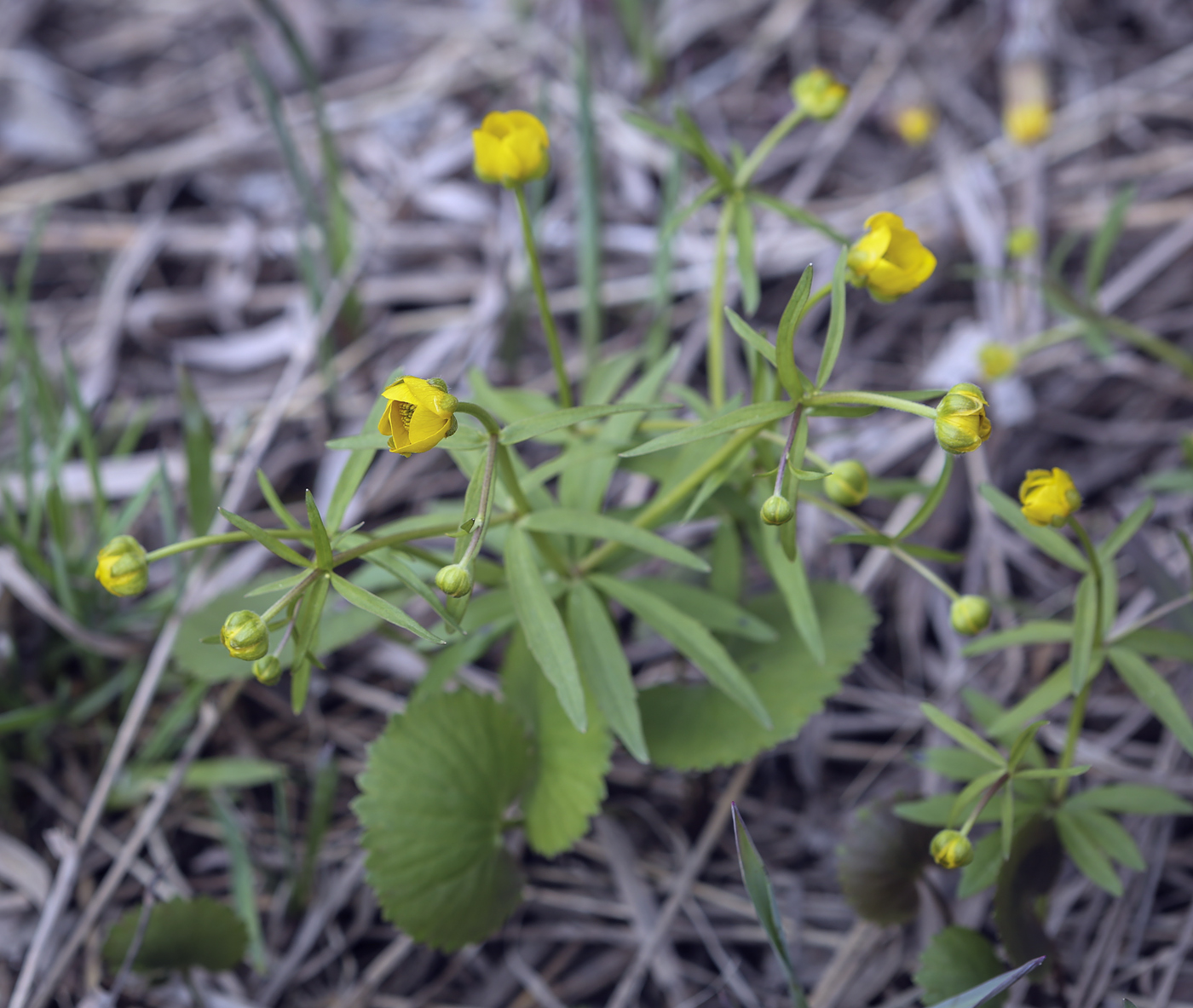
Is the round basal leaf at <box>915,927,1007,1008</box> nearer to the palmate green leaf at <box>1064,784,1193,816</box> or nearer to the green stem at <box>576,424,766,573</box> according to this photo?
the palmate green leaf at <box>1064,784,1193,816</box>

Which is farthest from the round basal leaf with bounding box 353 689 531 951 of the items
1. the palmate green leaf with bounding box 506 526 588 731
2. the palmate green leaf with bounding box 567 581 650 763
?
the palmate green leaf with bounding box 506 526 588 731

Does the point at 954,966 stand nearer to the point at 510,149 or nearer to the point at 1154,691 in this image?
the point at 1154,691

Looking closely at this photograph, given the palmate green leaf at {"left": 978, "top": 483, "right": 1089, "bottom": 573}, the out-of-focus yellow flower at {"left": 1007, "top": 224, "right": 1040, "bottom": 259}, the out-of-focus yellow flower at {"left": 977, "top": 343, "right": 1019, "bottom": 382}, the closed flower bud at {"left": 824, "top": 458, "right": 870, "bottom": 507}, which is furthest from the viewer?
the out-of-focus yellow flower at {"left": 1007, "top": 224, "right": 1040, "bottom": 259}

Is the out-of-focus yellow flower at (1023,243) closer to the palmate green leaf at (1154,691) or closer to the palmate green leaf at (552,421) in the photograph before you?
the palmate green leaf at (1154,691)

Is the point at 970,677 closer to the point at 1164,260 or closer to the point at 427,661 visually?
the point at 427,661

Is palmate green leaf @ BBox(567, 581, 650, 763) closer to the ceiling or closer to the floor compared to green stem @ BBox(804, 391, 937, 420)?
closer to the floor

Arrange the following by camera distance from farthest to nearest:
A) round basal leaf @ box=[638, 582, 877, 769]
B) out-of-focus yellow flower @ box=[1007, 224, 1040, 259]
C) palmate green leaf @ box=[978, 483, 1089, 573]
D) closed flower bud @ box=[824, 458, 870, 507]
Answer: out-of-focus yellow flower @ box=[1007, 224, 1040, 259]
round basal leaf @ box=[638, 582, 877, 769]
palmate green leaf @ box=[978, 483, 1089, 573]
closed flower bud @ box=[824, 458, 870, 507]

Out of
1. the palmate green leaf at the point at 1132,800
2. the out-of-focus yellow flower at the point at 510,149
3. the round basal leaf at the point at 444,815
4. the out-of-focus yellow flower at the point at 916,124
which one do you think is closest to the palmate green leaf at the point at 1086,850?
the palmate green leaf at the point at 1132,800

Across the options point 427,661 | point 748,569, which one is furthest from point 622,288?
point 427,661
